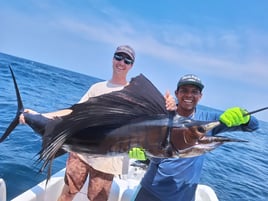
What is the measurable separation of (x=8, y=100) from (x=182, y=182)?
9.96 metres

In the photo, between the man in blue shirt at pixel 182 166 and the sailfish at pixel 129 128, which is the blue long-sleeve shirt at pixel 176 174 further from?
the sailfish at pixel 129 128

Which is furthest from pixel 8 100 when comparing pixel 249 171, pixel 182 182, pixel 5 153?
pixel 182 182

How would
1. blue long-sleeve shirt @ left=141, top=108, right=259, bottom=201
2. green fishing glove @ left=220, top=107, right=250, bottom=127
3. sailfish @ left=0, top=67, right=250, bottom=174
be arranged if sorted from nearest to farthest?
sailfish @ left=0, top=67, right=250, bottom=174 < green fishing glove @ left=220, top=107, right=250, bottom=127 < blue long-sleeve shirt @ left=141, top=108, right=259, bottom=201

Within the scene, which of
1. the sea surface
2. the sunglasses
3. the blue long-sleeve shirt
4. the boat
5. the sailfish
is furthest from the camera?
the sea surface

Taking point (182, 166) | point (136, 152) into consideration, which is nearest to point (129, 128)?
point (136, 152)

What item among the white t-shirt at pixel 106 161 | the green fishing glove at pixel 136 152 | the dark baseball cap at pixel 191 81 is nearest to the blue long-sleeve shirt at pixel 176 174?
the dark baseball cap at pixel 191 81

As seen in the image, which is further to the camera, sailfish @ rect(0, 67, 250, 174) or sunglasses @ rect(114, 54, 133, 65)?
sunglasses @ rect(114, 54, 133, 65)

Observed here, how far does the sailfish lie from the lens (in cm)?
171

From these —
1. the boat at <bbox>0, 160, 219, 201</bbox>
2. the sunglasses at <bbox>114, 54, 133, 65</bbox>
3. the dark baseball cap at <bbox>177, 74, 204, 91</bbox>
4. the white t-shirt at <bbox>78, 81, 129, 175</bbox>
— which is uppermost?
the sunglasses at <bbox>114, 54, 133, 65</bbox>

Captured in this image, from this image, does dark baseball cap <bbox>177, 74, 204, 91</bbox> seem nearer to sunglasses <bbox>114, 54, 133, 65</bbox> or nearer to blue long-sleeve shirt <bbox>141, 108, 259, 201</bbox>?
blue long-sleeve shirt <bbox>141, 108, 259, 201</bbox>

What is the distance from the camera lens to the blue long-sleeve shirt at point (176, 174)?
218 cm

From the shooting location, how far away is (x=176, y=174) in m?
2.18

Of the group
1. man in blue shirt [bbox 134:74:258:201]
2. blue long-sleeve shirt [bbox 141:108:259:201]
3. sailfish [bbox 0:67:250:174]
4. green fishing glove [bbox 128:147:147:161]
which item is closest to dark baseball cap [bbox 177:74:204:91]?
man in blue shirt [bbox 134:74:258:201]

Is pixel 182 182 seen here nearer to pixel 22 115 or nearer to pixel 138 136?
pixel 138 136
